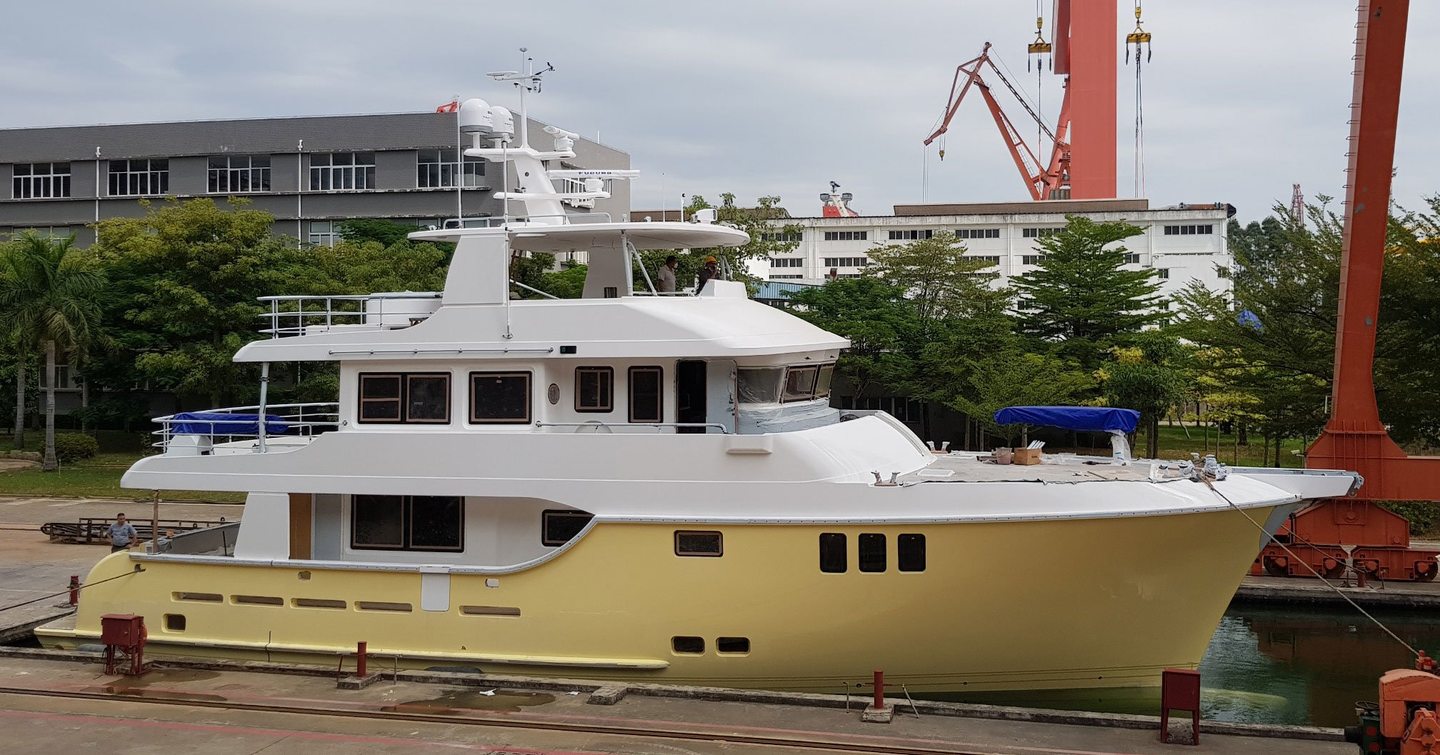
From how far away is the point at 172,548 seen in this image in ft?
48.8

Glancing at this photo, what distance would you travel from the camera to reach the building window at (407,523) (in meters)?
13.3

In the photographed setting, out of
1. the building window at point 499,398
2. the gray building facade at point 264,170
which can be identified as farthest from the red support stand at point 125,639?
the gray building facade at point 264,170

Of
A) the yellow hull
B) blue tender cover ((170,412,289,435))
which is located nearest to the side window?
blue tender cover ((170,412,289,435))

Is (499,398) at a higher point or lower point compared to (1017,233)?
lower

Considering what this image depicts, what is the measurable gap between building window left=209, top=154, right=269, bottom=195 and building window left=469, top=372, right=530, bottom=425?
38027 millimetres

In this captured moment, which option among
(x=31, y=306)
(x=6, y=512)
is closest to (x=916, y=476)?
(x=6, y=512)

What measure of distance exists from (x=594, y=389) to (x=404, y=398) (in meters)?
2.24

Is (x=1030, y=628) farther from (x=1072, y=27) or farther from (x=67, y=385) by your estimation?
(x=1072, y=27)

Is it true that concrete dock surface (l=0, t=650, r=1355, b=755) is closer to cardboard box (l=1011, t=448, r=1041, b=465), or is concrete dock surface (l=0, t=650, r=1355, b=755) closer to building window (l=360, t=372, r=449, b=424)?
building window (l=360, t=372, r=449, b=424)

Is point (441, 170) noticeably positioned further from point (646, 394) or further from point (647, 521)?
point (647, 521)

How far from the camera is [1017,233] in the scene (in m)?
54.7

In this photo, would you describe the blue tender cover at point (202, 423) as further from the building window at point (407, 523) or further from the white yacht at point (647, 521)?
the building window at point (407, 523)

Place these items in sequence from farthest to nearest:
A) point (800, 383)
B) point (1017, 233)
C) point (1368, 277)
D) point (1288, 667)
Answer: point (1017, 233) → point (1368, 277) → point (1288, 667) → point (800, 383)

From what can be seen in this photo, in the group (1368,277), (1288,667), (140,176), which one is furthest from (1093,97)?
(1288,667)
